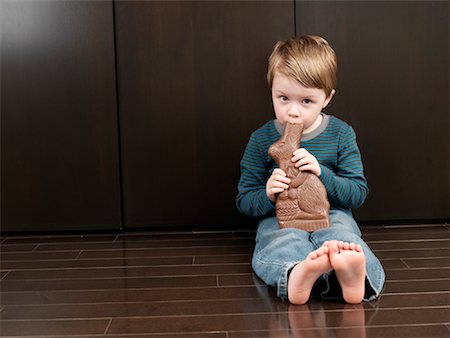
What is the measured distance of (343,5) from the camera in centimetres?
213

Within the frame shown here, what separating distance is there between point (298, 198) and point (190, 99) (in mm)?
633

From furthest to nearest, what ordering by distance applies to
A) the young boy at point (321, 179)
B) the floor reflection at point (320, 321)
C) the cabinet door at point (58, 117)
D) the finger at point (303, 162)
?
the cabinet door at point (58, 117), the finger at point (303, 162), the young boy at point (321, 179), the floor reflection at point (320, 321)

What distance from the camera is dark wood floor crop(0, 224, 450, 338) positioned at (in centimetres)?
134

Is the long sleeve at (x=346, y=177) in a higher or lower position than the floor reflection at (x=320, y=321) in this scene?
higher

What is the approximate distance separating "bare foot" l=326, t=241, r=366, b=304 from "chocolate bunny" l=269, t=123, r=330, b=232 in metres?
0.29

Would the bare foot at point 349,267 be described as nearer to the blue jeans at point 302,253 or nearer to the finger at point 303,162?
the blue jeans at point 302,253

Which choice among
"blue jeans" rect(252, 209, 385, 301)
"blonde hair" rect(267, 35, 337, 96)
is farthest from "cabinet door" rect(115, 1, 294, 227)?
"blue jeans" rect(252, 209, 385, 301)

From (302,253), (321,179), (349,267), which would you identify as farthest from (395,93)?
(349,267)

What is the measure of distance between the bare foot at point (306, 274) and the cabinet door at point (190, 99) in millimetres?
787

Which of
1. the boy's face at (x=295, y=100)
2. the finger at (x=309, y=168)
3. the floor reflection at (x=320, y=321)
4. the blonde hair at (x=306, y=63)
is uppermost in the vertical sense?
the blonde hair at (x=306, y=63)

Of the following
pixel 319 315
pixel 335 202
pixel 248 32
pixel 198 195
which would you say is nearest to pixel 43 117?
pixel 198 195

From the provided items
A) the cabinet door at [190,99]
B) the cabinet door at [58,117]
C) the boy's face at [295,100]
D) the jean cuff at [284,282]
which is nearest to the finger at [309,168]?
the boy's face at [295,100]

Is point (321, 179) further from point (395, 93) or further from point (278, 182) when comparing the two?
point (395, 93)

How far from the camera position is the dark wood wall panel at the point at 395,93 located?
2139mm
